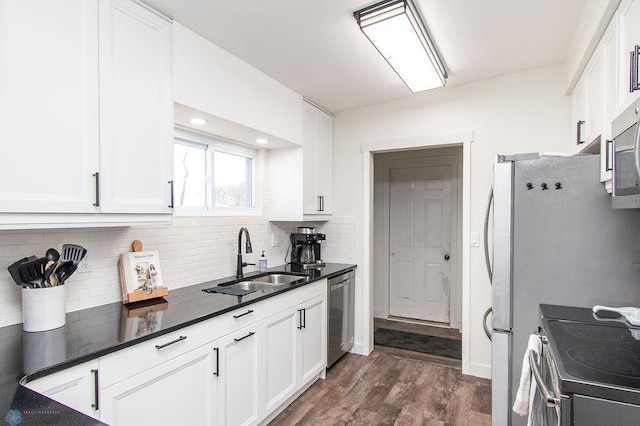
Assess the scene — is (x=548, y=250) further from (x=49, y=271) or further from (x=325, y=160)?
(x=49, y=271)

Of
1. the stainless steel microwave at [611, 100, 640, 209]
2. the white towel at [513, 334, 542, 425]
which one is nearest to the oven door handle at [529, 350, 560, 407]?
the white towel at [513, 334, 542, 425]

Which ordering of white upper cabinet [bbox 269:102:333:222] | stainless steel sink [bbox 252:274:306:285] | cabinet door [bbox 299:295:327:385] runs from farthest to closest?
white upper cabinet [bbox 269:102:333:222]
stainless steel sink [bbox 252:274:306:285]
cabinet door [bbox 299:295:327:385]

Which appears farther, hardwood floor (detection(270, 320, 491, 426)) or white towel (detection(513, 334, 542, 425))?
hardwood floor (detection(270, 320, 491, 426))

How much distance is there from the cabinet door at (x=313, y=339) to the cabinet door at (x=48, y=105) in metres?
1.68

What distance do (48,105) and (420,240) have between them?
3.96 meters

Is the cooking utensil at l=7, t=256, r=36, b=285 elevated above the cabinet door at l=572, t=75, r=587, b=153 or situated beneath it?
situated beneath

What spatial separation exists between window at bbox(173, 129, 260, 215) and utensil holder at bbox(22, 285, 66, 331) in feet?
3.43

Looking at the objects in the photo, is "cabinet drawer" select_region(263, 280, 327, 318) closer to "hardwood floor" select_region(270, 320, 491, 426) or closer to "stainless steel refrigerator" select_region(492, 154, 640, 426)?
"hardwood floor" select_region(270, 320, 491, 426)

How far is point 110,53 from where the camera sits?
158 centimetres

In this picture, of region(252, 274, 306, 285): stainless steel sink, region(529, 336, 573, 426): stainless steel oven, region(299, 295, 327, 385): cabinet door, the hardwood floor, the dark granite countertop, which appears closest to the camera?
the dark granite countertop

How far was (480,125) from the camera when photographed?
9.65ft

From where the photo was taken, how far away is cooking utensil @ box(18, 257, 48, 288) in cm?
Result: 138

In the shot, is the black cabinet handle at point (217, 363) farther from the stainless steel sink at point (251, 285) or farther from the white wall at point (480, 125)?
the white wall at point (480, 125)

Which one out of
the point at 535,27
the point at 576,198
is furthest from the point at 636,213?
the point at 535,27
